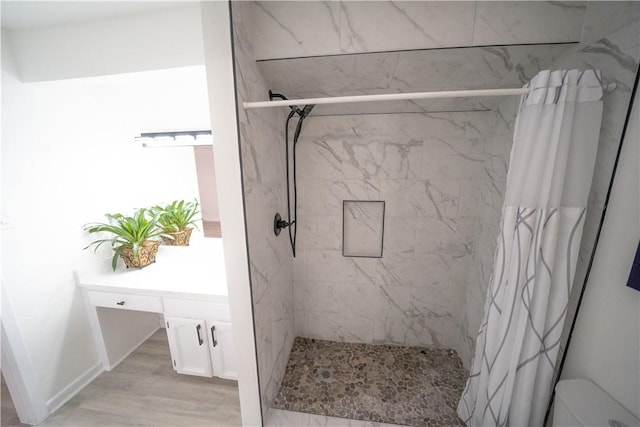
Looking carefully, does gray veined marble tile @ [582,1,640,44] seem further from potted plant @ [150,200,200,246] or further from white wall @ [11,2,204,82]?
potted plant @ [150,200,200,246]

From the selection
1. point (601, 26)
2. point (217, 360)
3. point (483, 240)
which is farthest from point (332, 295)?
point (601, 26)

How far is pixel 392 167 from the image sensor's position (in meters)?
1.58

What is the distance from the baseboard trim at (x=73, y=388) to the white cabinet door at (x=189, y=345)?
0.73 meters

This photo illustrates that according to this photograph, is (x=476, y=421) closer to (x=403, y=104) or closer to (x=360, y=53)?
A: (x=403, y=104)

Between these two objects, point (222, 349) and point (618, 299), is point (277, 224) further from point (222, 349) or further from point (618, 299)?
point (618, 299)

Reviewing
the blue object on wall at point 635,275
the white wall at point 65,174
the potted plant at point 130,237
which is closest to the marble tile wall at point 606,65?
the blue object on wall at point 635,275

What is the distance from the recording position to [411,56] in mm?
1018

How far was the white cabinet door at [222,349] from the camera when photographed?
1.61 metres

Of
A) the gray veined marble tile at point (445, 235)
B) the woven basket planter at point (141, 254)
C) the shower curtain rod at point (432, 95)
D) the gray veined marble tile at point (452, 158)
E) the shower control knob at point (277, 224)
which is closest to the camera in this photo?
the shower curtain rod at point (432, 95)

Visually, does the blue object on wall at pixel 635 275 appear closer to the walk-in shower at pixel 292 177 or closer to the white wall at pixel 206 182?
the walk-in shower at pixel 292 177

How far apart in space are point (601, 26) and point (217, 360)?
2.73 metres

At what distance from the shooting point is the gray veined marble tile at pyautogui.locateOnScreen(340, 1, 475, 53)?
93cm

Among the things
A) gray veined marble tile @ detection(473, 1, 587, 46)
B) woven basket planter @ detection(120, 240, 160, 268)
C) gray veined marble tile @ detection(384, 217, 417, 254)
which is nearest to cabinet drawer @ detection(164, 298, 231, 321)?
woven basket planter @ detection(120, 240, 160, 268)

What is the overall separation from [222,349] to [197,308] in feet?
1.23
